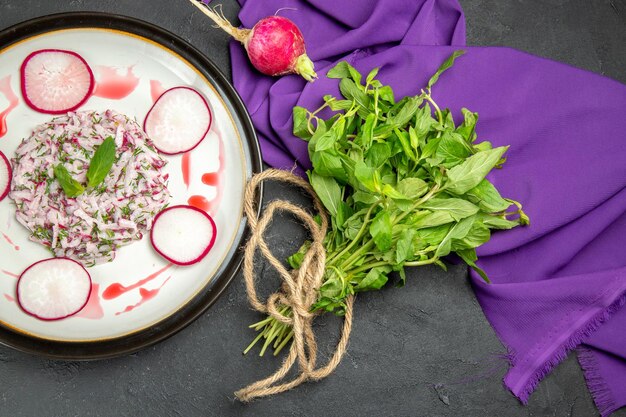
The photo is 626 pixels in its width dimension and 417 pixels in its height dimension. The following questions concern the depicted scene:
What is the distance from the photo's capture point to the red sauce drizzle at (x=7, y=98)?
2045mm

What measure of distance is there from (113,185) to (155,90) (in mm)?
346

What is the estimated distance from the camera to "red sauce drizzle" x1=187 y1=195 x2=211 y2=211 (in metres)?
2.12

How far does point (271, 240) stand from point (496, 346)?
866mm

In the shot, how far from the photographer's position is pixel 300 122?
80.8 inches

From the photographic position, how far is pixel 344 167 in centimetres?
190

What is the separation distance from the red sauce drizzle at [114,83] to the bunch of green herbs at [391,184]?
55cm

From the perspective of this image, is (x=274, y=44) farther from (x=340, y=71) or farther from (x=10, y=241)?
(x=10, y=241)

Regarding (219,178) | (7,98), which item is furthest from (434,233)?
(7,98)

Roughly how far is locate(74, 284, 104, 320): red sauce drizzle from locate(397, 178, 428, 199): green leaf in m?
0.99

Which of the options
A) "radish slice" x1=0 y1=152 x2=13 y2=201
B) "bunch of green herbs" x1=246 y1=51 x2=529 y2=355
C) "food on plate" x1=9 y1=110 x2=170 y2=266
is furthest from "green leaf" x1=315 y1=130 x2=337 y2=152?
"radish slice" x1=0 y1=152 x2=13 y2=201

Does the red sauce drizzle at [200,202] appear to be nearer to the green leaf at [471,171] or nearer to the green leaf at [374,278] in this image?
the green leaf at [374,278]

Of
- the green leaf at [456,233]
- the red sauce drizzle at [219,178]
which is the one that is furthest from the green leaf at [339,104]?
the green leaf at [456,233]

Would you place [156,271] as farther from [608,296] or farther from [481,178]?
[608,296]

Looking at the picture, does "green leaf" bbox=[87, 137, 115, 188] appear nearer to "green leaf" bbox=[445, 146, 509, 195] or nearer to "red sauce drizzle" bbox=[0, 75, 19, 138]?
"red sauce drizzle" bbox=[0, 75, 19, 138]
